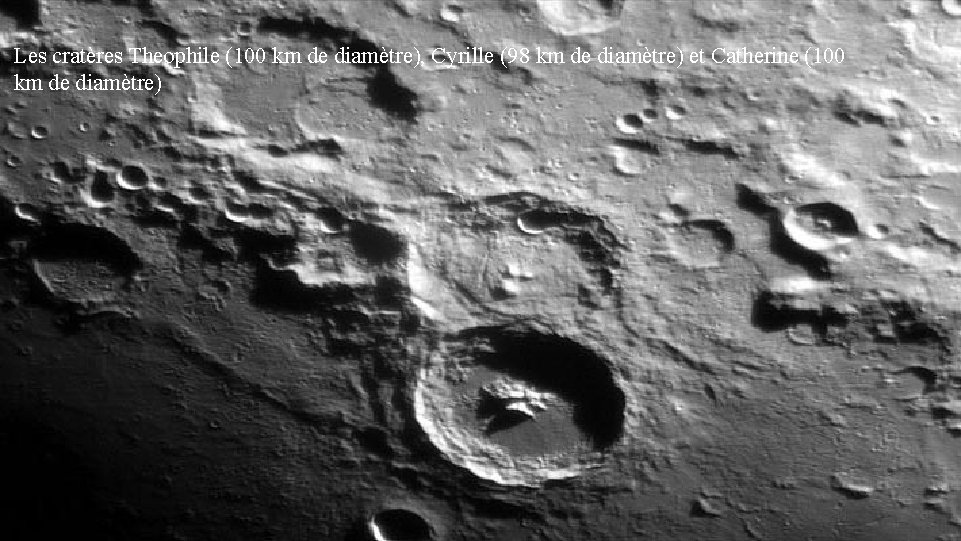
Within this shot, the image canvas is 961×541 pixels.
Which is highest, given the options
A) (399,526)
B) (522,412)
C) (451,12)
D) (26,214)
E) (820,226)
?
(451,12)

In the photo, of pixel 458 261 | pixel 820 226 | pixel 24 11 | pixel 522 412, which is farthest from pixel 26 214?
pixel 820 226

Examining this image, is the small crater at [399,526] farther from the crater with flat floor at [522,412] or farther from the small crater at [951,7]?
the small crater at [951,7]

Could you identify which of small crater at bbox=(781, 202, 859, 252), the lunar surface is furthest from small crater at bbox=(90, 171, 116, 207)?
small crater at bbox=(781, 202, 859, 252)

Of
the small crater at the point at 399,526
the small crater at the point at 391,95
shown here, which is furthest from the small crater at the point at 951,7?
the small crater at the point at 399,526

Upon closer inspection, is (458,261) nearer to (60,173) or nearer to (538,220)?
(538,220)

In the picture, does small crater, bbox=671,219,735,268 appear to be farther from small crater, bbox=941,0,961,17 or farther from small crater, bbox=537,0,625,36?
small crater, bbox=941,0,961,17

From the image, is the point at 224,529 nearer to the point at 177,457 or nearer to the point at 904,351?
the point at 177,457

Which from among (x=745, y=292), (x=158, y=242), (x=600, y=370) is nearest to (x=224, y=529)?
(x=158, y=242)
